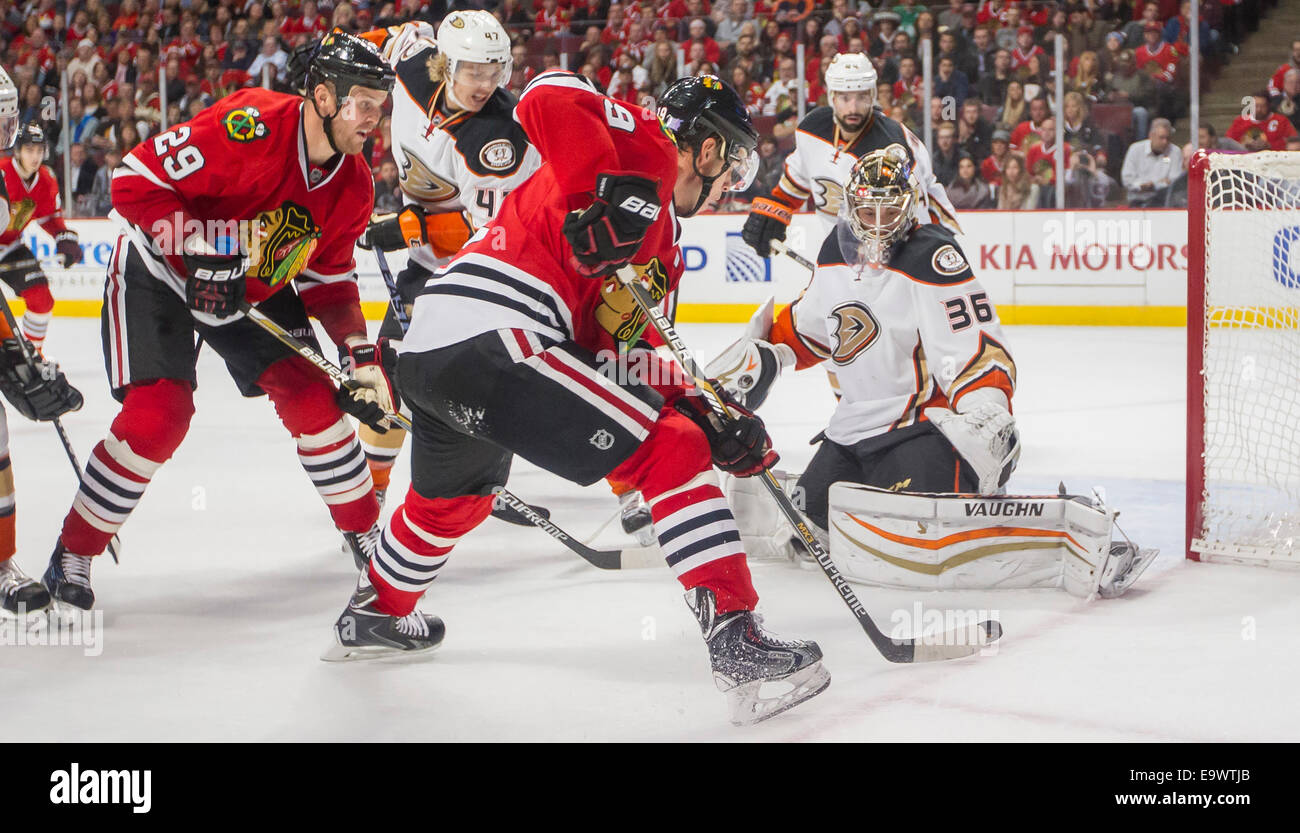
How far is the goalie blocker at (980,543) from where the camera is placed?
9.02 ft

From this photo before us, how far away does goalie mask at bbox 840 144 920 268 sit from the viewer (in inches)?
119

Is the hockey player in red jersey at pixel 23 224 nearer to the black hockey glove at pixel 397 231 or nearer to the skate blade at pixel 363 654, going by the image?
the black hockey glove at pixel 397 231

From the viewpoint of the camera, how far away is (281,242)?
2775 mm

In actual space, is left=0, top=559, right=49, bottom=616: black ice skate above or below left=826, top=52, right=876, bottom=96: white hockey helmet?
below

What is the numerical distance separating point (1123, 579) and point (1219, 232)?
935 millimetres

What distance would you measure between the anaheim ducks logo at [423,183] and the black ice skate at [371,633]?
1.49 m

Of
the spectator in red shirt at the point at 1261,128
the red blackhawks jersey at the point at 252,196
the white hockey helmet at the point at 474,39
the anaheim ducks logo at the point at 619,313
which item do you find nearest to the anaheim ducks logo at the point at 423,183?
the white hockey helmet at the point at 474,39

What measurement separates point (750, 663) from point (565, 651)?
56 centimetres

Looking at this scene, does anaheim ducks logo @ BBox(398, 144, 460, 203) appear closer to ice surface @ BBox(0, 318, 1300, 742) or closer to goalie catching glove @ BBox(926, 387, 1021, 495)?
ice surface @ BBox(0, 318, 1300, 742)

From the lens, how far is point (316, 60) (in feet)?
8.59

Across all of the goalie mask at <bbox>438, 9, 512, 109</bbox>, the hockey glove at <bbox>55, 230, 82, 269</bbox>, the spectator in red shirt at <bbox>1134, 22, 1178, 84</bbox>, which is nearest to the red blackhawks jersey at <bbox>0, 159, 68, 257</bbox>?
the hockey glove at <bbox>55, 230, 82, 269</bbox>

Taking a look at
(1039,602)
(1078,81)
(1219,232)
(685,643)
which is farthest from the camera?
(1078,81)
